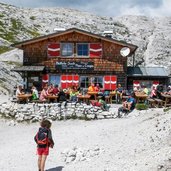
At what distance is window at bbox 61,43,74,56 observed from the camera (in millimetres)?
34406

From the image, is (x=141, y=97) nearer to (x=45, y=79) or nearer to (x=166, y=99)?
(x=166, y=99)

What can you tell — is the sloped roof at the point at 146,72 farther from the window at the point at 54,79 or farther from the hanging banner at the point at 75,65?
the window at the point at 54,79

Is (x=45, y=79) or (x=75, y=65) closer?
(x=75, y=65)

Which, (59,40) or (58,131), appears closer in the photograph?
(58,131)

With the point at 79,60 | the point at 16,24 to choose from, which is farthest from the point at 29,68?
the point at 16,24

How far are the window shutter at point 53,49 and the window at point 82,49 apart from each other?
5.74 feet

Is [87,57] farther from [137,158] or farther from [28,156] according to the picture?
[137,158]

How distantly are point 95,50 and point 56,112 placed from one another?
10.6m

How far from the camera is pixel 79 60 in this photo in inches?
1351

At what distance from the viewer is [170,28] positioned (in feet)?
331

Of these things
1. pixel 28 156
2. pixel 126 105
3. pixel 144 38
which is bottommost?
pixel 28 156

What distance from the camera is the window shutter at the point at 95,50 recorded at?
3423cm

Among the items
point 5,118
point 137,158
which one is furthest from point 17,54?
point 137,158

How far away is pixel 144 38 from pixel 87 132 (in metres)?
72.9
